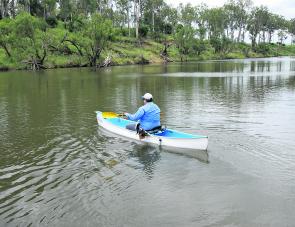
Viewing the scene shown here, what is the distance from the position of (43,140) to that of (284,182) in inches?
408

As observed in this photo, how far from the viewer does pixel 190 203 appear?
401 inches

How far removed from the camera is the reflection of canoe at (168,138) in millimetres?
14430

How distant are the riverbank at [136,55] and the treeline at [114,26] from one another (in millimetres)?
993

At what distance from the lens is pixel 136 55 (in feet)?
301

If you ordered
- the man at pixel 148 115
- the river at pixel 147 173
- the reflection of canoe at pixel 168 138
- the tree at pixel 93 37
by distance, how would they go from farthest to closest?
the tree at pixel 93 37 < the man at pixel 148 115 < the reflection of canoe at pixel 168 138 < the river at pixel 147 173

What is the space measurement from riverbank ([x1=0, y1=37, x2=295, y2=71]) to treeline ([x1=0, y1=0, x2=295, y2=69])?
993 millimetres

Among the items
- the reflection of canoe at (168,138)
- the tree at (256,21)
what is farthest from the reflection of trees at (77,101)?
the tree at (256,21)

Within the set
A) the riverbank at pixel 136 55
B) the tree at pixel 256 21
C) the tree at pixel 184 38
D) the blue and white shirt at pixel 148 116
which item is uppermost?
the tree at pixel 256 21

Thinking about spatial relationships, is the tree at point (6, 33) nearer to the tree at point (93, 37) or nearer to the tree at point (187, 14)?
the tree at point (93, 37)

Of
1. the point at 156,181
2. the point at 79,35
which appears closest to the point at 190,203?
the point at 156,181

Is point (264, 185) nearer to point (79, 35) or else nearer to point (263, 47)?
point (79, 35)

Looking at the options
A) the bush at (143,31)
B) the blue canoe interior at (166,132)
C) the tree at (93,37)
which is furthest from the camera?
the bush at (143,31)

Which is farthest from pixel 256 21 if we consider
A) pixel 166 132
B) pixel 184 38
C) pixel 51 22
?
pixel 166 132

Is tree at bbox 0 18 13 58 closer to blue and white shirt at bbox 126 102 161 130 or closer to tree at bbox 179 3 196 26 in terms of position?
blue and white shirt at bbox 126 102 161 130
